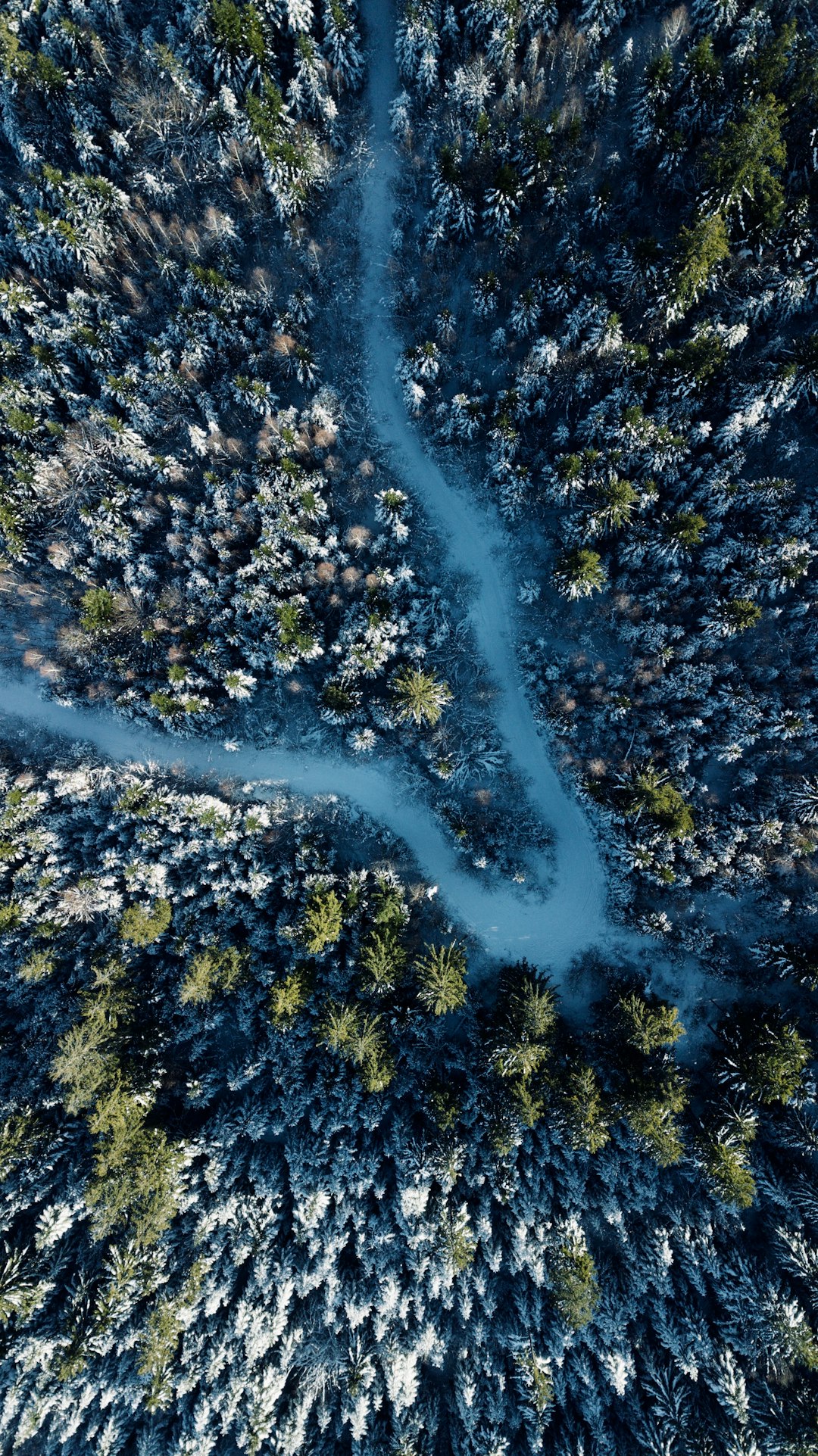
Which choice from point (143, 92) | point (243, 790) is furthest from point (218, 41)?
point (243, 790)

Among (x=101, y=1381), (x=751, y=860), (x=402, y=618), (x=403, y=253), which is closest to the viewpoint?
(x=101, y=1381)

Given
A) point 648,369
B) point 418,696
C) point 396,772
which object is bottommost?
point 396,772

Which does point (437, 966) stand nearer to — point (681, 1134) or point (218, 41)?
point (681, 1134)

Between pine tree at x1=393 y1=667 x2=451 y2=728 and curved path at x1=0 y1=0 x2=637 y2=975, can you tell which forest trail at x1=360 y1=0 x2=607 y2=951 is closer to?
curved path at x1=0 y1=0 x2=637 y2=975

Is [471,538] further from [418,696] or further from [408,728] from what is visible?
[408,728]

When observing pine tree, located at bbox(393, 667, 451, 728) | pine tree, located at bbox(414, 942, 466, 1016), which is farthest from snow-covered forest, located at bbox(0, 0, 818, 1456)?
pine tree, located at bbox(414, 942, 466, 1016)

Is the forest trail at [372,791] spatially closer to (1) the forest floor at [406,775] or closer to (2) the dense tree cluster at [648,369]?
(1) the forest floor at [406,775]

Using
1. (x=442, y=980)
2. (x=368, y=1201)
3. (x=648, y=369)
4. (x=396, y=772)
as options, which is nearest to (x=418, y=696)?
(x=396, y=772)
